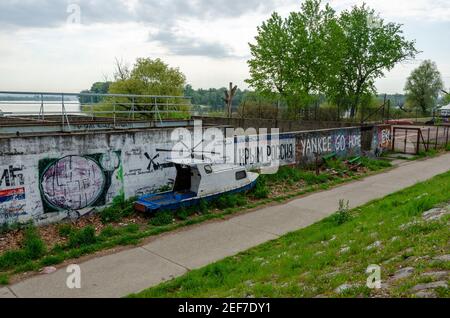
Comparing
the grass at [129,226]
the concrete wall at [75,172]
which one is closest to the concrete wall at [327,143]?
the grass at [129,226]

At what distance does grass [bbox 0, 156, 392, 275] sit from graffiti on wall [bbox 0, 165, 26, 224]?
0.93 m

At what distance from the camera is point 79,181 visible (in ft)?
37.3

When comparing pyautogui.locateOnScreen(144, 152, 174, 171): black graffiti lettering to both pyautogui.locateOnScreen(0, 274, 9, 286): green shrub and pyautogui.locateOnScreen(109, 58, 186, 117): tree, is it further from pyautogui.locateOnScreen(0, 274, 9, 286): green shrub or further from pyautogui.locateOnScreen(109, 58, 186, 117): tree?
pyautogui.locateOnScreen(109, 58, 186, 117): tree

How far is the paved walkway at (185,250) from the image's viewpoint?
7395 millimetres

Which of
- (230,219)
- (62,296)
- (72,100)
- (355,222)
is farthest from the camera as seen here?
(72,100)

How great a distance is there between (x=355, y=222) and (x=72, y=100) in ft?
39.9

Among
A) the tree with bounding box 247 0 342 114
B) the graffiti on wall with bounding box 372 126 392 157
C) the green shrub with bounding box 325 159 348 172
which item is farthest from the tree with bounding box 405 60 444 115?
the green shrub with bounding box 325 159 348 172

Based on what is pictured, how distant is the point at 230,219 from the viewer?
11656 mm

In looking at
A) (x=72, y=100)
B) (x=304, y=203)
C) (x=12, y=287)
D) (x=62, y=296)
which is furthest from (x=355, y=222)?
(x=72, y=100)

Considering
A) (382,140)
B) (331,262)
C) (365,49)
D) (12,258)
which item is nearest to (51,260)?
(12,258)

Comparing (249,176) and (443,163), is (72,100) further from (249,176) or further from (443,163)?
(443,163)

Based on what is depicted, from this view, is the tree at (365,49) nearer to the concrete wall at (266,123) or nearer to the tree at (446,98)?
the concrete wall at (266,123)

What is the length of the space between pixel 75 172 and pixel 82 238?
255cm
